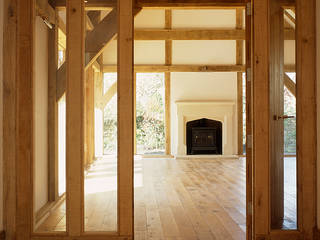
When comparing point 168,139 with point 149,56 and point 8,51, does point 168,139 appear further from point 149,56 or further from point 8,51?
point 8,51

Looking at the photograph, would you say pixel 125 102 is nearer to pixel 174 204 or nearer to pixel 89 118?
pixel 174 204

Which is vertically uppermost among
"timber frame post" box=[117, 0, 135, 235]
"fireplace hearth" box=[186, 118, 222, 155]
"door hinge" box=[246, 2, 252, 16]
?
"door hinge" box=[246, 2, 252, 16]

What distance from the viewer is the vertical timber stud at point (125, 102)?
2.58 meters

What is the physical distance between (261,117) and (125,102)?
112 centimetres

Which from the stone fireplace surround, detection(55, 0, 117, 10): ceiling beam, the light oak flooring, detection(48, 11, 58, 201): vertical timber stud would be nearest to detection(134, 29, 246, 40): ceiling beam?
the stone fireplace surround

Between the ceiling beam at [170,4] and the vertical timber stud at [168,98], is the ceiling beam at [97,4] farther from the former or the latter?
the vertical timber stud at [168,98]

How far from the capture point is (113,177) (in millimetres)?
5621

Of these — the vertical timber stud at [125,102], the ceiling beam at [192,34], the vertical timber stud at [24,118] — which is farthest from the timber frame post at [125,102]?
the ceiling beam at [192,34]

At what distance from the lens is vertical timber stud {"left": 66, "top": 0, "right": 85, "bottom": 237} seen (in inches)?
101

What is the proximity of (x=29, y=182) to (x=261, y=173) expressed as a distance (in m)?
1.89

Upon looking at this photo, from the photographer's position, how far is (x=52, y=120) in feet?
12.8

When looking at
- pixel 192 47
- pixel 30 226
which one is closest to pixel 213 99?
pixel 192 47

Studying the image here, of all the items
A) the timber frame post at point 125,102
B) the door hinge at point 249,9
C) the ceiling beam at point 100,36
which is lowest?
the timber frame post at point 125,102

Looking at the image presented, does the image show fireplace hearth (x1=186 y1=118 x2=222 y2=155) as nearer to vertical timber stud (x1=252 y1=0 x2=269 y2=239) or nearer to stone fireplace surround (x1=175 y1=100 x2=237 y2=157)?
stone fireplace surround (x1=175 y1=100 x2=237 y2=157)
